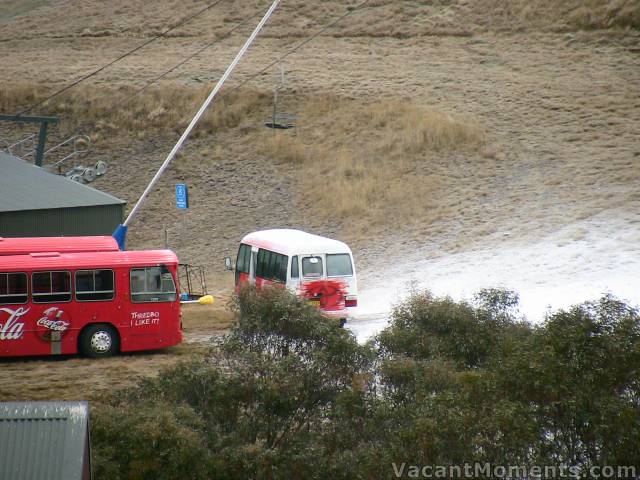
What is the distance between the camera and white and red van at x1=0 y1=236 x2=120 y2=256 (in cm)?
2294

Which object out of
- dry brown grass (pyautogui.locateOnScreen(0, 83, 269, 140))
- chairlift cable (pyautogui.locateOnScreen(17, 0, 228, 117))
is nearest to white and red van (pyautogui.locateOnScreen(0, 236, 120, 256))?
dry brown grass (pyautogui.locateOnScreen(0, 83, 269, 140))

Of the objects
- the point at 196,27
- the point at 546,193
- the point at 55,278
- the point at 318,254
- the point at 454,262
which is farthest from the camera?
the point at 196,27

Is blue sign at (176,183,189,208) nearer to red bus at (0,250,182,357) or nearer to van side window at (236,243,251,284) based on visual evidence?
van side window at (236,243,251,284)

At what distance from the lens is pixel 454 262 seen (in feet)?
109

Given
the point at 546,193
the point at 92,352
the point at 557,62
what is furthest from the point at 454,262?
the point at 557,62

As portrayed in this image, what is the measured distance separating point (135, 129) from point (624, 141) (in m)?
26.6

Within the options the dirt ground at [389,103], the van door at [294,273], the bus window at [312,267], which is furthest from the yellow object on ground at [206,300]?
the bus window at [312,267]

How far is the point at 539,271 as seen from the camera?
30922 mm

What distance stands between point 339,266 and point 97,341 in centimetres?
700

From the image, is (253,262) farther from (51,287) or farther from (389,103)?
(389,103)

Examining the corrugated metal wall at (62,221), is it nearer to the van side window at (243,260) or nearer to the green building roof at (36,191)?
the green building roof at (36,191)

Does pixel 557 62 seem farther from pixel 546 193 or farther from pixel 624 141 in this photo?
pixel 546 193

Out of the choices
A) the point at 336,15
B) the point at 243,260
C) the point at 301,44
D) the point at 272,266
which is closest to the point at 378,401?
the point at 272,266

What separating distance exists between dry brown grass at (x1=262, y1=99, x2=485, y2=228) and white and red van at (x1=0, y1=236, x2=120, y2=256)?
56.1 ft
